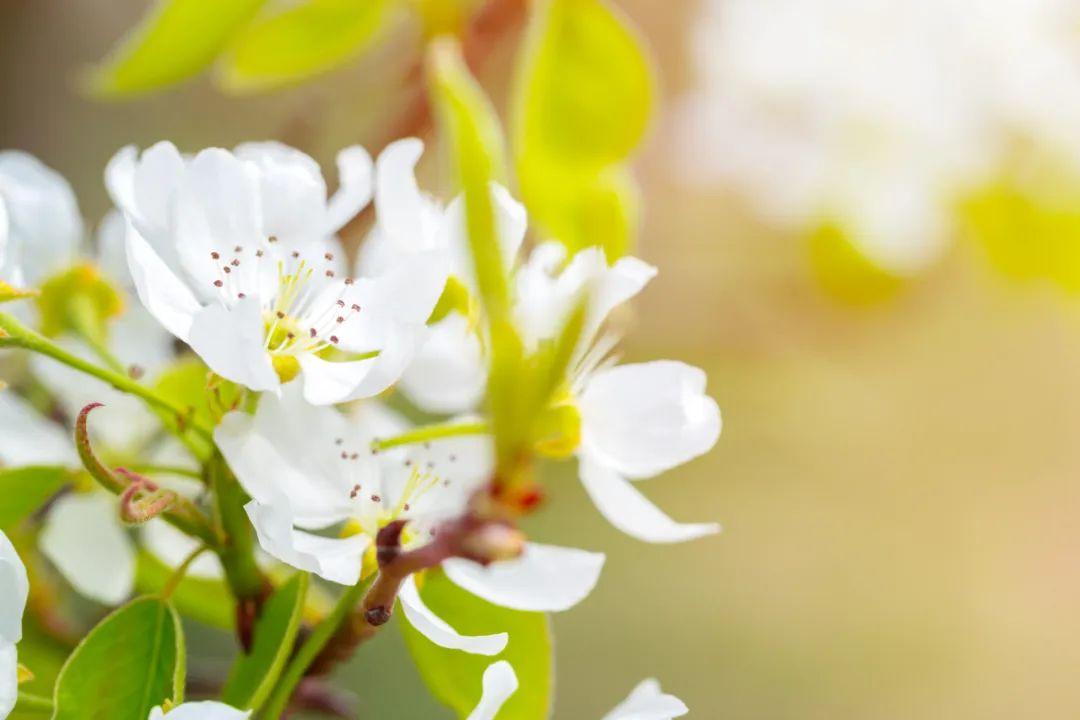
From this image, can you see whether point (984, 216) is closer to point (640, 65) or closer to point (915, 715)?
point (640, 65)

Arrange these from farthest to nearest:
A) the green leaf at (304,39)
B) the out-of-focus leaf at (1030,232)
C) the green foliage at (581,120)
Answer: the out-of-focus leaf at (1030,232) < the green leaf at (304,39) < the green foliage at (581,120)

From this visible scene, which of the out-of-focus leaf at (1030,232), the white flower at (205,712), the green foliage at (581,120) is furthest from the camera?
the out-of-focus leaf at (1030,232)

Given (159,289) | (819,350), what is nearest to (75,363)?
(159,289)

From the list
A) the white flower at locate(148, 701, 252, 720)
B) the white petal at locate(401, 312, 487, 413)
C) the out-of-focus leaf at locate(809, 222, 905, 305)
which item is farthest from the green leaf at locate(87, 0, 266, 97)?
the out-of-focus leaf at locate(809, 222, 905, 305)

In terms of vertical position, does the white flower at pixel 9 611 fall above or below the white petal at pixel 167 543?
above

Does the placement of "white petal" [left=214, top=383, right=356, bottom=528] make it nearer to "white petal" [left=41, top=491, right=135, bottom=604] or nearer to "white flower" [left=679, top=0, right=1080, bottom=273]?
"white petal" [left=41, top=491, right=135, bottom=604]

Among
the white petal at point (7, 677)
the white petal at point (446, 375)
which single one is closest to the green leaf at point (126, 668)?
the white petal at point (7, 677)

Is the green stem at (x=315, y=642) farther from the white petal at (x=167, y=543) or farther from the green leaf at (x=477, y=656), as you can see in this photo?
the white petal at (x=167, y=543)
